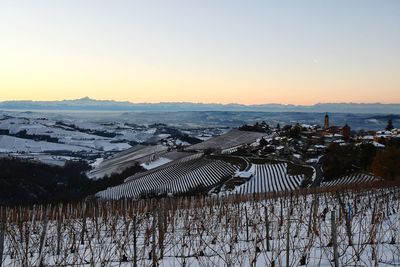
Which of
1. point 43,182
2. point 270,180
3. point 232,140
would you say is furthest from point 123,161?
point 270,180

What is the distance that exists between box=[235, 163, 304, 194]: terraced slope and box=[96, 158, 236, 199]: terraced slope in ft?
13.1

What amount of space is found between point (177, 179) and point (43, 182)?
32.6 m

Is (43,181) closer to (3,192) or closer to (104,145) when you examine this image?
(3,192)

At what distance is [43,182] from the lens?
7800 centimetres

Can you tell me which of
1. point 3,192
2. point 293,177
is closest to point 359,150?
point 293,177

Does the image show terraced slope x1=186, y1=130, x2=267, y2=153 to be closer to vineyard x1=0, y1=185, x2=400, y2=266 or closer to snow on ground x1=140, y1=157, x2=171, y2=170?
snow on ground x1=140, y1=157, x2=171, y2=170

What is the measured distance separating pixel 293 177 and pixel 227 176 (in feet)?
26.7

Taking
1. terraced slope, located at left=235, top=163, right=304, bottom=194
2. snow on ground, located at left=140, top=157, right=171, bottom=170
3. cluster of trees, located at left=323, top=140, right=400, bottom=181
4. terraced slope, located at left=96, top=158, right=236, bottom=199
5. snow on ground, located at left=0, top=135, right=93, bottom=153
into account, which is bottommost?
snow on ground, located at left=0, top=135, right=93, bottom=153

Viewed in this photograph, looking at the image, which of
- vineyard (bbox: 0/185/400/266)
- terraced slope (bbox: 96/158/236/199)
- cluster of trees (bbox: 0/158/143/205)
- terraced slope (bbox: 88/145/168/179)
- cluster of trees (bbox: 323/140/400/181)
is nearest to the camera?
vineyard (bbox: 0/185/400/266)

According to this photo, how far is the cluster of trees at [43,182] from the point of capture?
66562 millimetres

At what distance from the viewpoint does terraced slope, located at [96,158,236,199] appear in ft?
171

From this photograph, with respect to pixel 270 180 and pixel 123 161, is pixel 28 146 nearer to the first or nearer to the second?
pixel 123 161

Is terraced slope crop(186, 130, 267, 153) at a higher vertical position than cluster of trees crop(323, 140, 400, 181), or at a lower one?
lower

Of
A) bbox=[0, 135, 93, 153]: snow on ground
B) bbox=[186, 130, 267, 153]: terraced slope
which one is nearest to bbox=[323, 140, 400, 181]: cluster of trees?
bbox=[186, 130, 267, 153]: terraced slope
